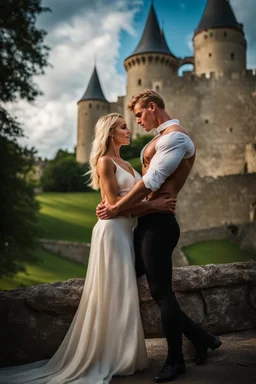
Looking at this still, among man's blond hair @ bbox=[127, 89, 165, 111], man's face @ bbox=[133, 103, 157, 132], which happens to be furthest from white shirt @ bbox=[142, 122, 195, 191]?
man's blond hair @ bbox=[127, 89, 165, 111]

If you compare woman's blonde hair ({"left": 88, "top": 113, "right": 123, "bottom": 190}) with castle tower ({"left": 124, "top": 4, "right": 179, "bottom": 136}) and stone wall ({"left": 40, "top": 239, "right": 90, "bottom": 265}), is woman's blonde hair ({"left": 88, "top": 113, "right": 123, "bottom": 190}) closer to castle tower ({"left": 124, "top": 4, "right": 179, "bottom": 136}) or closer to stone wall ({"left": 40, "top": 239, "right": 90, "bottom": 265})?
stone wall ({"left": 40, "top": 239, "right": 90, "bottom": 265})

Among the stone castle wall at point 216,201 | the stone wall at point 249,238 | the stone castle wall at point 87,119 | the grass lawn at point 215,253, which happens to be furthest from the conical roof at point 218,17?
the grass lawn at point 215,253

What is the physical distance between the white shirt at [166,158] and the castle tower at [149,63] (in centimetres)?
4315

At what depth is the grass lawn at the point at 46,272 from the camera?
17.0 meters

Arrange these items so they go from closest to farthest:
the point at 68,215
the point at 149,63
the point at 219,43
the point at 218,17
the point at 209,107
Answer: the point at 68,215
the point at 209,107
the point at 219,43
the point at 218,17
the point at 149,63

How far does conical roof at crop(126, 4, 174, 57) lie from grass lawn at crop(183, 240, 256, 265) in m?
32.7

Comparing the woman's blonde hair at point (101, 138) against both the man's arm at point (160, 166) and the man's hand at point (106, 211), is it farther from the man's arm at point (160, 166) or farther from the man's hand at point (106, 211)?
the man's arm at point (160, 166)

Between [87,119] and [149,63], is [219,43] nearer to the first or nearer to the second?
[149,63]

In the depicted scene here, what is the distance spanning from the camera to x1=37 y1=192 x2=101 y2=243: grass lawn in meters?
25.5

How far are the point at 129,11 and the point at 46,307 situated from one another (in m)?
22.5

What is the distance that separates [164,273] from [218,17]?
45.8 metres

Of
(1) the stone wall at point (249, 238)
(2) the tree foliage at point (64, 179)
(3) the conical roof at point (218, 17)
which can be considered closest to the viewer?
(1) the stone wall at point (249, 238)

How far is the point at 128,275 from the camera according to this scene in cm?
317


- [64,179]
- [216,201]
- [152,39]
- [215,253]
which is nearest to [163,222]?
[215,253]
